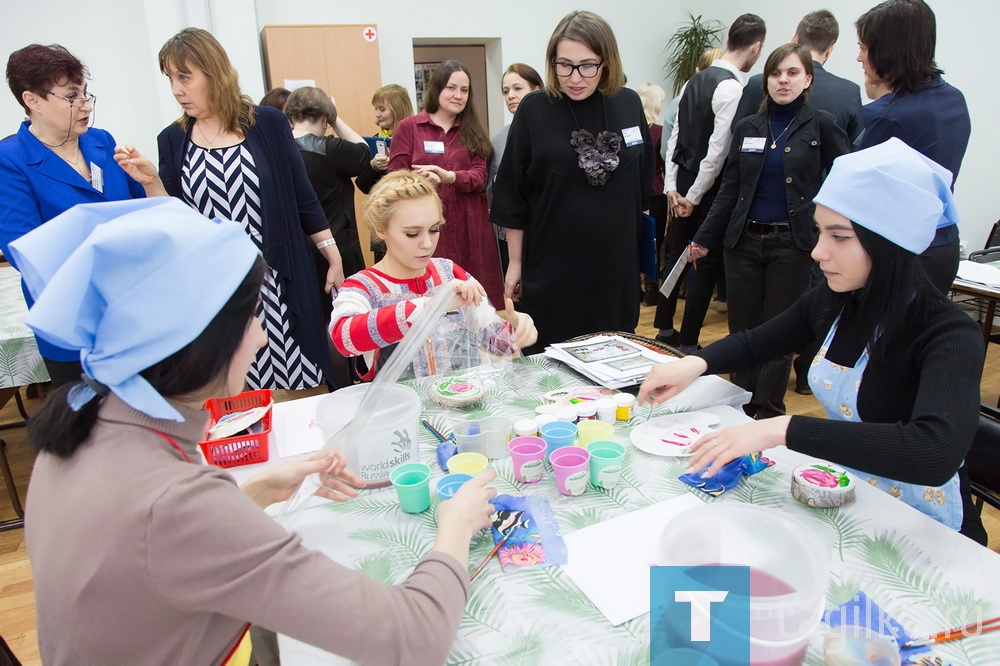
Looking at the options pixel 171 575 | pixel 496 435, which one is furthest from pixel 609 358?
pixel 171 575

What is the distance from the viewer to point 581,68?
2260mm

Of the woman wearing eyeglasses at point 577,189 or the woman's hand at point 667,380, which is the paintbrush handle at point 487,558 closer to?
the woman's hand at point 667,380

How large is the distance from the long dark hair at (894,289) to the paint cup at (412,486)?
3.05 feet

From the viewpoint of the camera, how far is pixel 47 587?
29.6 inches

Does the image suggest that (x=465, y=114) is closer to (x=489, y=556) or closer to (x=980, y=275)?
(x=980, y=275)

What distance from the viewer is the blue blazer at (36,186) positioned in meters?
2.01

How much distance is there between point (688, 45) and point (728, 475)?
6.43 meters

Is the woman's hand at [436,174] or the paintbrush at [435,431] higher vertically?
the woman's hand at [436,174]

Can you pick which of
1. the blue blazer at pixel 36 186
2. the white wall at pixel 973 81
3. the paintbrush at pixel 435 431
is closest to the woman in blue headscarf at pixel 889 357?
the paintbrush at pixel 435 431

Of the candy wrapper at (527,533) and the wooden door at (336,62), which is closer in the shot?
the candy wrapper at (527,533)

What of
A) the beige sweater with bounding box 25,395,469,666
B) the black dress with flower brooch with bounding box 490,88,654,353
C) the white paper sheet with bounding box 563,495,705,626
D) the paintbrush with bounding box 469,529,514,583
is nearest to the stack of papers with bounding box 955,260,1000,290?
the black dress with flower brooch with bounding box 490,88,654,353

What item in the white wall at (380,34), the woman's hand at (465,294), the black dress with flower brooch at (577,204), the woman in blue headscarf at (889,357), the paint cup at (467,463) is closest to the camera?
the woman in blue headscarf at (889,357)

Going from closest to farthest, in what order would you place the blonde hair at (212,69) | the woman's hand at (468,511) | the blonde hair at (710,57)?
the woman's hand at (468,511) → the blonde hair at (212,69) → the blonde hair at (710,57)

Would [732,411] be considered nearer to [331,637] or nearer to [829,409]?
[829,409]
